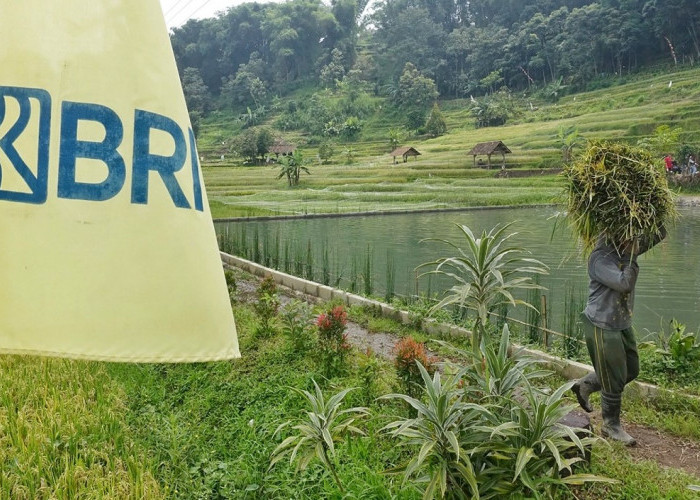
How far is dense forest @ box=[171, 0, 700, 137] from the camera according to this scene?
3169 centimetres

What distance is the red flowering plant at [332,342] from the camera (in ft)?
10.5

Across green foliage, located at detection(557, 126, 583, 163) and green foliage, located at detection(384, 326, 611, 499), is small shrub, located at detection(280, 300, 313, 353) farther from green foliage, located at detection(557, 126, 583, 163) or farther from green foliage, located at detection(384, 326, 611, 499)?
green foliage, located at detection(557, 126, 583, 163)

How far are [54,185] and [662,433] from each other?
2761 millimetres

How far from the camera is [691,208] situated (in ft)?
46.4

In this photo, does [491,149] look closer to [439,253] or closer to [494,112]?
[494,112]

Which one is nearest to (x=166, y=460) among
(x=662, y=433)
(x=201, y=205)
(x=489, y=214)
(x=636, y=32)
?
(x=201, y=205)

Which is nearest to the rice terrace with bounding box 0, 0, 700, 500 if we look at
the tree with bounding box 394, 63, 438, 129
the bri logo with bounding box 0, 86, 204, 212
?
the bri logo with bounding box 0, 86, 204, 212

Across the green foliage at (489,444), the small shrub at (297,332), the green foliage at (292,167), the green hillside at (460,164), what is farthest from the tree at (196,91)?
the green foliage at (489,444)

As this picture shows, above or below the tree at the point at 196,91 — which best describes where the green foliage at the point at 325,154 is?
below

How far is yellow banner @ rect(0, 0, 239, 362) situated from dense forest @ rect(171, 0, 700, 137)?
100ft

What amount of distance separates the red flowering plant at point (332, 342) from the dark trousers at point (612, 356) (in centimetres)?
133

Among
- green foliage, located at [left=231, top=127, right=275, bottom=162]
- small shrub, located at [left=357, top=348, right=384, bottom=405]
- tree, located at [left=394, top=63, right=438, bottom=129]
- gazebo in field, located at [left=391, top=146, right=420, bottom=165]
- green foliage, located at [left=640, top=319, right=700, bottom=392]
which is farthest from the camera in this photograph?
tree, located at [left=394, top=63, right=438, bottom=129]

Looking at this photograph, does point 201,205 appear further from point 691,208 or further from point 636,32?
point 636,32

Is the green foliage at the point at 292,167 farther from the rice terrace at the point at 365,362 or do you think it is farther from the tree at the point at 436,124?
the tree at the point at 436,124
